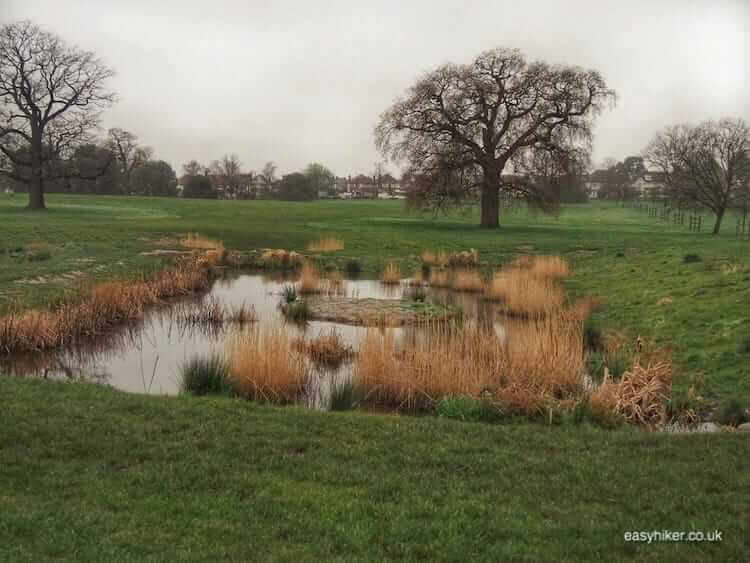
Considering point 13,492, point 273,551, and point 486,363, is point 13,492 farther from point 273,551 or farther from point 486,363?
point 486,363

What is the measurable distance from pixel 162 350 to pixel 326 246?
59.2ft

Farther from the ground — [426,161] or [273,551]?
[426,161]

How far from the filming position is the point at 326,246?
29.5 metres

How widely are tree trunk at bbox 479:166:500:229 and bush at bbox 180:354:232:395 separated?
29.9 m

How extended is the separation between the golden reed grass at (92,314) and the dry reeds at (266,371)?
164 inches

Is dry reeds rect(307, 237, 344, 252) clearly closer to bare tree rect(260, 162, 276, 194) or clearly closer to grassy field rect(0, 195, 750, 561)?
grassy field rect(0, 195, 750, 561)

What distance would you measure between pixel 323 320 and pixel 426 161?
23.5 meters

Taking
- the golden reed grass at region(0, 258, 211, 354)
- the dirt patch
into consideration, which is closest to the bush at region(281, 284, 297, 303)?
the dirt patch

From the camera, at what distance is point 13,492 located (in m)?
5.11

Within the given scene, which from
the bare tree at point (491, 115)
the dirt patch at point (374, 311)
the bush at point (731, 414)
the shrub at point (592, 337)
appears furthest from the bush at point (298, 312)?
the bare tree at point (491, 115)

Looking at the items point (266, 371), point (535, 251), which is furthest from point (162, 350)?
point (535, 251)

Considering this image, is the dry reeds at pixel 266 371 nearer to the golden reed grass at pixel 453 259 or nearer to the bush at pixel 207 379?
the bush at pixel 207 379

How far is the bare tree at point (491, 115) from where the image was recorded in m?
35.5

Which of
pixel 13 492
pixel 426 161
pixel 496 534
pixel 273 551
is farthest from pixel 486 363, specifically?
pixel 426 161
